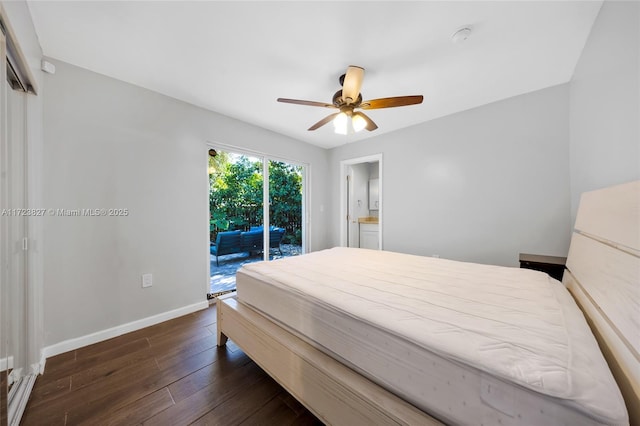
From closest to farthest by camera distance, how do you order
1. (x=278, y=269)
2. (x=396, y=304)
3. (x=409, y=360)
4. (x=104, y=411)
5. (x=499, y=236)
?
1. (x=409, y=360)
2. (x=396, y=304)
3. (x=104, y=411)
4. (x=278, y=269)
5. (x=499, y=236)

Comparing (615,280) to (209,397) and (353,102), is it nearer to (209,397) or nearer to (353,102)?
(353,102)

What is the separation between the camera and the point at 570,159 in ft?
7.20

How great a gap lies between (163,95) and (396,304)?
118 inches

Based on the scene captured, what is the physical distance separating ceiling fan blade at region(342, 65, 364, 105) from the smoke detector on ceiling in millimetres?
697

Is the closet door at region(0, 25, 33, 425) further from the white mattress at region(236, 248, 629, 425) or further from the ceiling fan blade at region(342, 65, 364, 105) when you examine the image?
the ceiling fan blade at region(342, 65, 364, 105)

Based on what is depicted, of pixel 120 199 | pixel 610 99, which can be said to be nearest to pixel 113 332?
pixel 120 199

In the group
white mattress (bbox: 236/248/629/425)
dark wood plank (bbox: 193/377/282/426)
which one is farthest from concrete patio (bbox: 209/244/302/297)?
dark wood plank (bbox: 193/377/282/426)

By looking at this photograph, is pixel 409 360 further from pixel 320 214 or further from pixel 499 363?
pixel 320 214

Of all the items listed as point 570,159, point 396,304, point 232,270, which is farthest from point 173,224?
point 570,159

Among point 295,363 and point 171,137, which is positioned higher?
point 171,137

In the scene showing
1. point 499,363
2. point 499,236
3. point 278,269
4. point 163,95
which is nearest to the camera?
point 499,363

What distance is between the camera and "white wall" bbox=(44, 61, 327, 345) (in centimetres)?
184

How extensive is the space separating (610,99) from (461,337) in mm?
1831

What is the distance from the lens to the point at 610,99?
1383 millimetres
